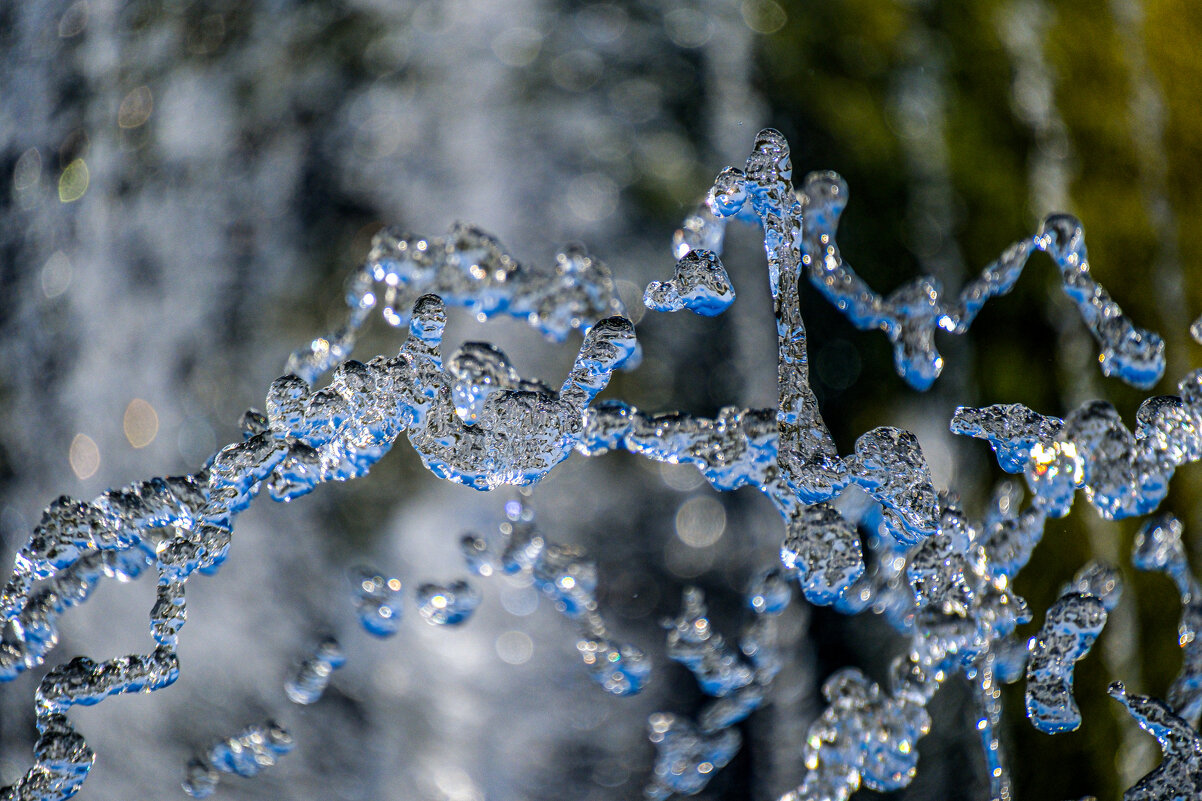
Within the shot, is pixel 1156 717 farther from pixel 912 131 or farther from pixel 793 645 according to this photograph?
pixel 912 131

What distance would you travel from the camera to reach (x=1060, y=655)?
0.98 meters

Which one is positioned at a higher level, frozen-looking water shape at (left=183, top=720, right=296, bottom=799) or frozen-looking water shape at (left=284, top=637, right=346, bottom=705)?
frozen-looking water shape at (left=284, top=637, right=346, bottom=705)

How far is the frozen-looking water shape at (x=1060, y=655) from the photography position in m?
0.98

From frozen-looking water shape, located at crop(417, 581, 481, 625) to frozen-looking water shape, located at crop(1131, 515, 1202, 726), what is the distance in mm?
740

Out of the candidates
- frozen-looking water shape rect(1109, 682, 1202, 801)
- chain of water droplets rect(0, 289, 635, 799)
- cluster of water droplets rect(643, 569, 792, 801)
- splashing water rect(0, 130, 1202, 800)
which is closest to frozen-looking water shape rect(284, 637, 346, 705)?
splashing water rect(0, 130, 1202, 800)

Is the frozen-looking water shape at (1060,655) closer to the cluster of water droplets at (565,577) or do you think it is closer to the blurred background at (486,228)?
the blurred background at (486,228)

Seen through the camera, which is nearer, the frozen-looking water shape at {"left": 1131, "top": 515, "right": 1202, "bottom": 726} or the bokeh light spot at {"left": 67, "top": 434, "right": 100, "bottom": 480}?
the frozen-looking water shape at {"left": 1131, "top": 515, "right": 1202, "bottom": 726}

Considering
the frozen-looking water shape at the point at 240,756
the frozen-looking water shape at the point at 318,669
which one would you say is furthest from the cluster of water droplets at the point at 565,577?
the frozen-looking water shape at the point at 240,756

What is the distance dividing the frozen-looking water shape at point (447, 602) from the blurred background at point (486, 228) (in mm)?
17

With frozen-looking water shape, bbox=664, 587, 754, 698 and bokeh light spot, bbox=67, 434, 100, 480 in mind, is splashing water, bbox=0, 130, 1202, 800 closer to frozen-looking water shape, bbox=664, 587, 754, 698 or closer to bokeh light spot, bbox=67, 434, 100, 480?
frozen-looking water shape, bbox=664, 587, 754, 698

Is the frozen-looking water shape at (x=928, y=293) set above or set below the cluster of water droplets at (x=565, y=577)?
above

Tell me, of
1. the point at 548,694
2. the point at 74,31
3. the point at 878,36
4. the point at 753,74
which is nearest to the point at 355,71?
the point at 74,31

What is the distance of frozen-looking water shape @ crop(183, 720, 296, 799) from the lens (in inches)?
46.1

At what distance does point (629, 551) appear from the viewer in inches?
48.3
